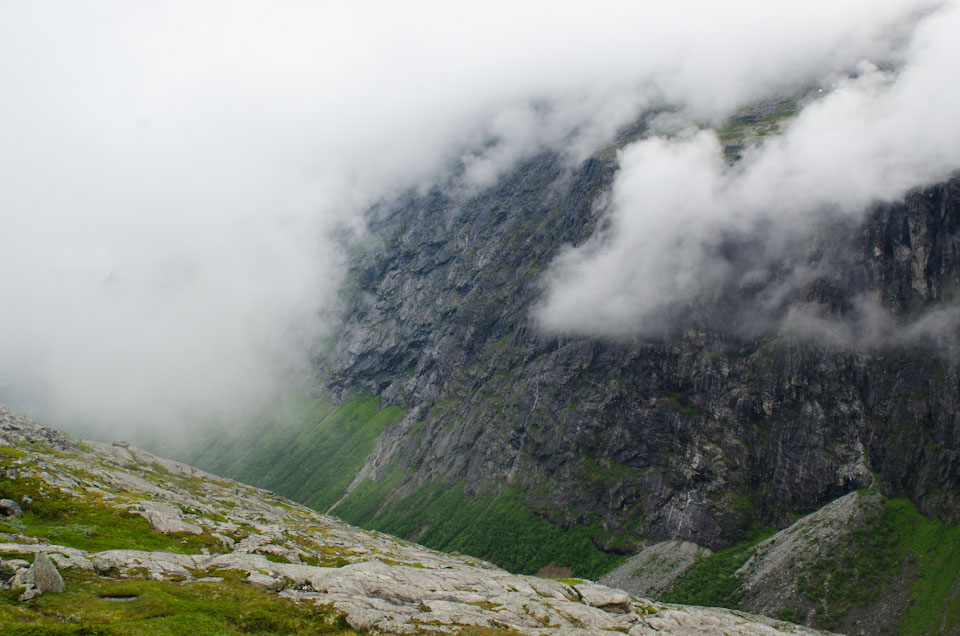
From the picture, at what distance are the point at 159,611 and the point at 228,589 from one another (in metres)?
10.9

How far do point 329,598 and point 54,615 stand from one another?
24.5 meters

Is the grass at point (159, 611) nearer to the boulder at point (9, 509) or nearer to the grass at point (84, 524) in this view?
the grass at point (84, 524)

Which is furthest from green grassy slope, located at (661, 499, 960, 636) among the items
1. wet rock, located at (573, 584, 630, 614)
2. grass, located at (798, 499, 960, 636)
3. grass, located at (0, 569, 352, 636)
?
grass, located at (0, 569, 352, 636)

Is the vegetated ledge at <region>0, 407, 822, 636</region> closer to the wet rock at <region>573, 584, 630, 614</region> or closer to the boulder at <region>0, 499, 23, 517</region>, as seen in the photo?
the wet rock at <region>573, 584, 630, 614</region>

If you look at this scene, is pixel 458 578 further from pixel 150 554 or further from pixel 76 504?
pixel 76 504

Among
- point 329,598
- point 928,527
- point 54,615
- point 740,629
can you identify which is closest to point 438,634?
point 329,598

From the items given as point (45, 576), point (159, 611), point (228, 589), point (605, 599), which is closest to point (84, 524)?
point (228, 589)

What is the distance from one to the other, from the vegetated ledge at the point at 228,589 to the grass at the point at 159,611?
10 cm

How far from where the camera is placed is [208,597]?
44.9 m

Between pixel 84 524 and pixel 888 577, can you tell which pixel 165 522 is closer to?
pixel 84 524

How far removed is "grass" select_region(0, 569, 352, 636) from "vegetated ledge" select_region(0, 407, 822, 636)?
0.34 feet

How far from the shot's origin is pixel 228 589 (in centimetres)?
4844

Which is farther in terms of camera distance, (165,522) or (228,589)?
(165,522)

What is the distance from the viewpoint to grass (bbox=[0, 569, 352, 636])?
3209 cm
